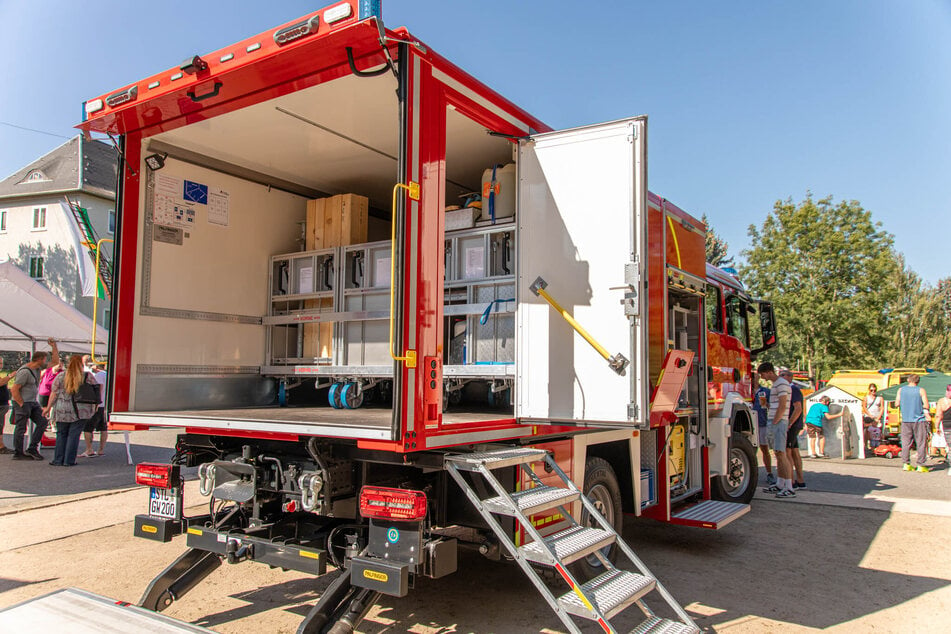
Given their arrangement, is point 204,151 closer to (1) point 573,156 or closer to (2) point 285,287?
(2) point 285,287

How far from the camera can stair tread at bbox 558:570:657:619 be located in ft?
10.2

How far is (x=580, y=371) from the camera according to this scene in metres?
4.19

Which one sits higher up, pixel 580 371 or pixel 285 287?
pixel 285 287

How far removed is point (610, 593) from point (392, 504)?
3.88ft

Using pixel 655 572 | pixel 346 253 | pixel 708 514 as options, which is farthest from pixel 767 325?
pixel 346 253

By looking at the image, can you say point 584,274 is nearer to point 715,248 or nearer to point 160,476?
point 160,476

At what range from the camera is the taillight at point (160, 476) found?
412cm

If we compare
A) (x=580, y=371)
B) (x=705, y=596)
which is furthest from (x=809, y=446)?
(x=580, y=371)

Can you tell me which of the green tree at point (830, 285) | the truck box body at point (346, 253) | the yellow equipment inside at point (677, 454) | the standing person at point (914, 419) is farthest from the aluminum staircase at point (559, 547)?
the green tree at point (830, 285)

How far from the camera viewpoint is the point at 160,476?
414 centimetres

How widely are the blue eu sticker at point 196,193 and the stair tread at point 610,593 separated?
3.85 m

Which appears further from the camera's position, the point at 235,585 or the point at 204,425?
the point at 235,585

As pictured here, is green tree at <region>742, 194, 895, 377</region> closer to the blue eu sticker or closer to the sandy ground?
the sandy ground

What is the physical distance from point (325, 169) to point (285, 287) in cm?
107
